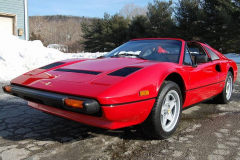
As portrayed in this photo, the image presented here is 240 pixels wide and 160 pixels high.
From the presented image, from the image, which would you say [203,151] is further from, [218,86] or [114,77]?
[218,86]

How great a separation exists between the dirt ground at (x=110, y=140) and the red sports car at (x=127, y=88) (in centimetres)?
22

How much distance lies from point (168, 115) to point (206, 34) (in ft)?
69.2

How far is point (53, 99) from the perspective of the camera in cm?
197

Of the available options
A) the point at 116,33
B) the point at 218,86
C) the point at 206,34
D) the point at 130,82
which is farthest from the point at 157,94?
the point at 116,33

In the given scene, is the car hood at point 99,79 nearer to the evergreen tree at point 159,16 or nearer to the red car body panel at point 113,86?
the red car body panel at point 113,86

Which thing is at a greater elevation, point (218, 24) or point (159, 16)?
point (159, 16)

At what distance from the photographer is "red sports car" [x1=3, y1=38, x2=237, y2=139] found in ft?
6.21

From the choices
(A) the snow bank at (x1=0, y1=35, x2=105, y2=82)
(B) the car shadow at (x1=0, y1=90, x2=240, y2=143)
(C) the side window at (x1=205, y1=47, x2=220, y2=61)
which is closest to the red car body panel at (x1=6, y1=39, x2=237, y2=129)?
(B) the car shadow at (x1=0, y1=90, x2=240, y2=143)

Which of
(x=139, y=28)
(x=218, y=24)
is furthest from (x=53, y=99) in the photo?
(x=139, y=28)

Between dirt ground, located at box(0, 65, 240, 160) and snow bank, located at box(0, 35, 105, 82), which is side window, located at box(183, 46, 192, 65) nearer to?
dirt ground, located at box(0, 65, 240, 160)

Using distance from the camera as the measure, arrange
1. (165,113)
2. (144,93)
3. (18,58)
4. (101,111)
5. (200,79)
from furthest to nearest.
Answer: (18,58), (200,79), (165,113), (144,93), (101,111)

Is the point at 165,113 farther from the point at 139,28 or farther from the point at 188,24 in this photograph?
the point at 139,28

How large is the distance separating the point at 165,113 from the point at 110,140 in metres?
0.66

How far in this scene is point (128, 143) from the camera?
7.41 ft
